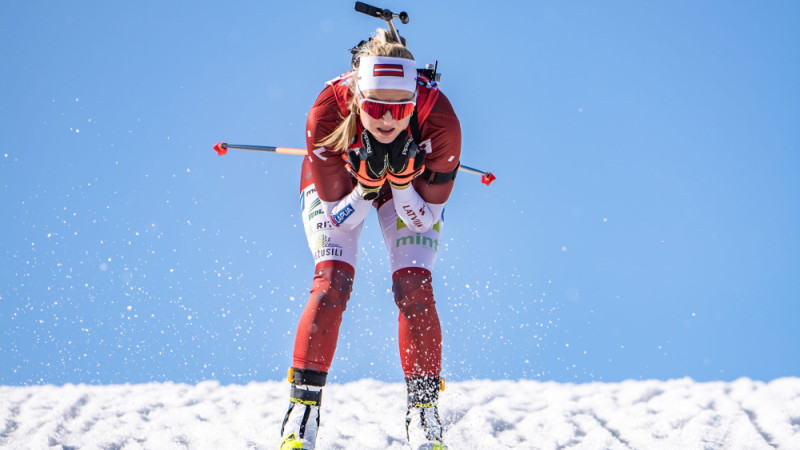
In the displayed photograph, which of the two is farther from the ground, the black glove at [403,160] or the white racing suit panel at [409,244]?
the black glove at [403,160]

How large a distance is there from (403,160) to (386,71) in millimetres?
617

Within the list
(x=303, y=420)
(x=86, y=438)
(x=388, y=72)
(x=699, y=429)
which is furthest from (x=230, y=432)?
(x=699, y=429)

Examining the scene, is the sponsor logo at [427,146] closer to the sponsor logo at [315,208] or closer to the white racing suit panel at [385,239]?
the white racing suit panel at [385,239]

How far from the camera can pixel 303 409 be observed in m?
4.49

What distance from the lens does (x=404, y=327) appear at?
5.00 meters

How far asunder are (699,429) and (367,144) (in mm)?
5213

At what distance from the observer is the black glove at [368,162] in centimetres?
470

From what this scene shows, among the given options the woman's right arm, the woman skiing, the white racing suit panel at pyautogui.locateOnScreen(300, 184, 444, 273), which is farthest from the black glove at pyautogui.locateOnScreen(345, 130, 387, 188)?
the white racing suit panel at pyautogui.locateOnScreen(300, 184, 444, 273)

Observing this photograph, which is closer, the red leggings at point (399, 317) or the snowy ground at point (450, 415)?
the red leggings at point (399, 317)

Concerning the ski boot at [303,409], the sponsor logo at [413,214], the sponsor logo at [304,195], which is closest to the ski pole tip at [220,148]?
the sponsor logo at [304,195]

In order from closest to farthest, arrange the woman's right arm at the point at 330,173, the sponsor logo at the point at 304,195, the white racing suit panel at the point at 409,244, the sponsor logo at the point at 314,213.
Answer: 1. the woman's right arm at the point at 330,173
2. the white racing suit panel at the point at 409,244
3. the sponsor logo at the point at 314,213
4. the sponsor logo at the point at 304,195

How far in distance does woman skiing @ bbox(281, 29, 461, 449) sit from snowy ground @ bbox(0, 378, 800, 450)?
1.75 m

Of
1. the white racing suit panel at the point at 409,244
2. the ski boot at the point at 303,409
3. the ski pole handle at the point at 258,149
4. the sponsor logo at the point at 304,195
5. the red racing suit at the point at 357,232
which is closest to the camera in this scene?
the ski boot at the point at 303,409

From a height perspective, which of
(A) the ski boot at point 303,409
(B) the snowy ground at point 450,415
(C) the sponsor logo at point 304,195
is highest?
(C) the sponsor logo at point 304,195
